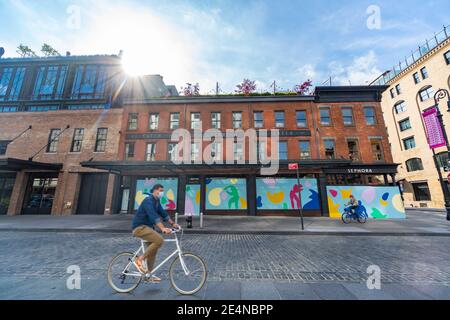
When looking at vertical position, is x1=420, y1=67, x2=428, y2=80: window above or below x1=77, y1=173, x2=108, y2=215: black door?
above

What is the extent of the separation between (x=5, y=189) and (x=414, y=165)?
168ft

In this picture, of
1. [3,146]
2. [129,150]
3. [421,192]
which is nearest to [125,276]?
[129,150]

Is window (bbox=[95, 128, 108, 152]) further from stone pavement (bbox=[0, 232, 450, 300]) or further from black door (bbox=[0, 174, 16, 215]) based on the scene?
stone pavement (bbox=[0, 232, 450, 300])

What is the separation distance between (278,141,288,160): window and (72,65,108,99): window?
794 inches

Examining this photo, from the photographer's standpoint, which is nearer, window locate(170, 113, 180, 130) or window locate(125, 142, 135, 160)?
window locate(125, 142, 135, 160)

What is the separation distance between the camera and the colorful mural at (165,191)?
1545 centimetres

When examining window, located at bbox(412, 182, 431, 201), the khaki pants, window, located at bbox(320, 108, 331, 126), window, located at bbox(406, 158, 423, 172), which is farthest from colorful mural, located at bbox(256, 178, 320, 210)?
window, located at bbox(406, 158, 423, 172)

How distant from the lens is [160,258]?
551 cm

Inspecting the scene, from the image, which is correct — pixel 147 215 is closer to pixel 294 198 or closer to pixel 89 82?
pixel 294 198

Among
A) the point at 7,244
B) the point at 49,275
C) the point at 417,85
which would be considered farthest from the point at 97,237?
the point at 417,85

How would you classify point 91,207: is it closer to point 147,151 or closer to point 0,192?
point 147,151

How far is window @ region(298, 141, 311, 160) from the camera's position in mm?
15898

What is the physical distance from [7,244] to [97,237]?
10.2 ft

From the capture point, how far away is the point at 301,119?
17.0 meters
